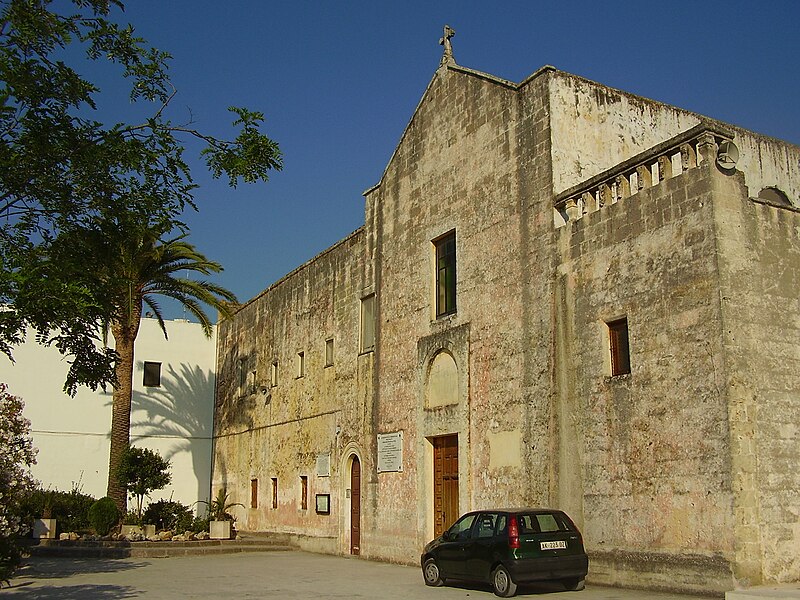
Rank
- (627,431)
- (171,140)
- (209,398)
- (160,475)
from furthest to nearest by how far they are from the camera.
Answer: (209,398) → (160,475) → (627,431) → (171,140)

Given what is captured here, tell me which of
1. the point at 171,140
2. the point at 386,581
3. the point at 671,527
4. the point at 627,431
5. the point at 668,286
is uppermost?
Result: the point at 171,140

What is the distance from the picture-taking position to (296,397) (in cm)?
2523

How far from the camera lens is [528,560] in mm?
11680

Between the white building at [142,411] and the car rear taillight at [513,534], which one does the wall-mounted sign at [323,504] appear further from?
the car rear taillight at [513,534]

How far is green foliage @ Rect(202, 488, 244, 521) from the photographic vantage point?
27.2 metres

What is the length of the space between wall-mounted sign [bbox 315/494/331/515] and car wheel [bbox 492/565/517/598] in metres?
10.8

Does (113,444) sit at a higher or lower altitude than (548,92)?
lower

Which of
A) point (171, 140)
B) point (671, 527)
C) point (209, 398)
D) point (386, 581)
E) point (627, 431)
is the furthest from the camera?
point (209, 398)

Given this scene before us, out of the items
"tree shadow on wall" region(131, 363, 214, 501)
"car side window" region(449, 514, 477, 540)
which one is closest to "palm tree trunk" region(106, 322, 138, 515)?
"tree shadow on wall" region(131, 363, 214, 501)

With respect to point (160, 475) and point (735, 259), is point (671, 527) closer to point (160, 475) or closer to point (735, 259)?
point (735, 259)

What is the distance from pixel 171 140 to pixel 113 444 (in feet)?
55.5

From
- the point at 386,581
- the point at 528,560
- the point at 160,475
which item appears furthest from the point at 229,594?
the point at 160,475

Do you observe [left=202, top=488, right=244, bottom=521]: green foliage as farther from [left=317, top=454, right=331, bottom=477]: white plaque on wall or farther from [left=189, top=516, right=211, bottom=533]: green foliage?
[left=317, top=454, right=331, bottom=477]: white plaque on wall

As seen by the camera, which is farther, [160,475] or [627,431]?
[160,475]
